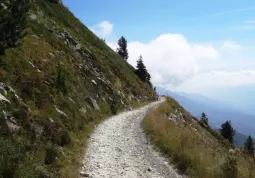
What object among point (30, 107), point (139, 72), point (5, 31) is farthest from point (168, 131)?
point (139, 72)

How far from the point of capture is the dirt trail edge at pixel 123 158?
511 inches

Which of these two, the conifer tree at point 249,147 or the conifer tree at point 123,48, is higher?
the conifer tree at point 123,48

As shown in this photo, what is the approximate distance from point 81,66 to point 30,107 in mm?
20857

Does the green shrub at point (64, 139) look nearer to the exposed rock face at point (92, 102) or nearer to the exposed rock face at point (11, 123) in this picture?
the exposed rock face at point (11, 123)

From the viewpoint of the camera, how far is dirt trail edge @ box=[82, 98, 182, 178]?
1298cm

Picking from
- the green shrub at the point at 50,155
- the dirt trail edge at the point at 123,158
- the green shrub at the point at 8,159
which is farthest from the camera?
the dirt trail edge at the point at 123,158

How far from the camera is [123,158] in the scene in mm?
15266

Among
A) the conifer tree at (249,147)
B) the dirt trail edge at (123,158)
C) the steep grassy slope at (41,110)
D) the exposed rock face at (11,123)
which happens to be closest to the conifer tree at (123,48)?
the conifer tree at (249,147)

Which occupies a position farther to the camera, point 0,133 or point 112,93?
point 112,93

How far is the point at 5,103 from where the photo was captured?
14.0 meters

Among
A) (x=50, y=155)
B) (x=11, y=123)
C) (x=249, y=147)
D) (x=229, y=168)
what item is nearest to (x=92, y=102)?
(x=11, y=123)

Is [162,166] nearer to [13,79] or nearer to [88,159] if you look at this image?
[88,159]

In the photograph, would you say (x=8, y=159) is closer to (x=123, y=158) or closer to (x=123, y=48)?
(x=123, y=158)

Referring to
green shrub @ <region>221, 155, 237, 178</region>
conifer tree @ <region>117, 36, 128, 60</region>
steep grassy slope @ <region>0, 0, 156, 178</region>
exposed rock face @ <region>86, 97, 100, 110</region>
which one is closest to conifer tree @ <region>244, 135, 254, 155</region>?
green shrub @ <region>221, 155, 237, 178</region>
